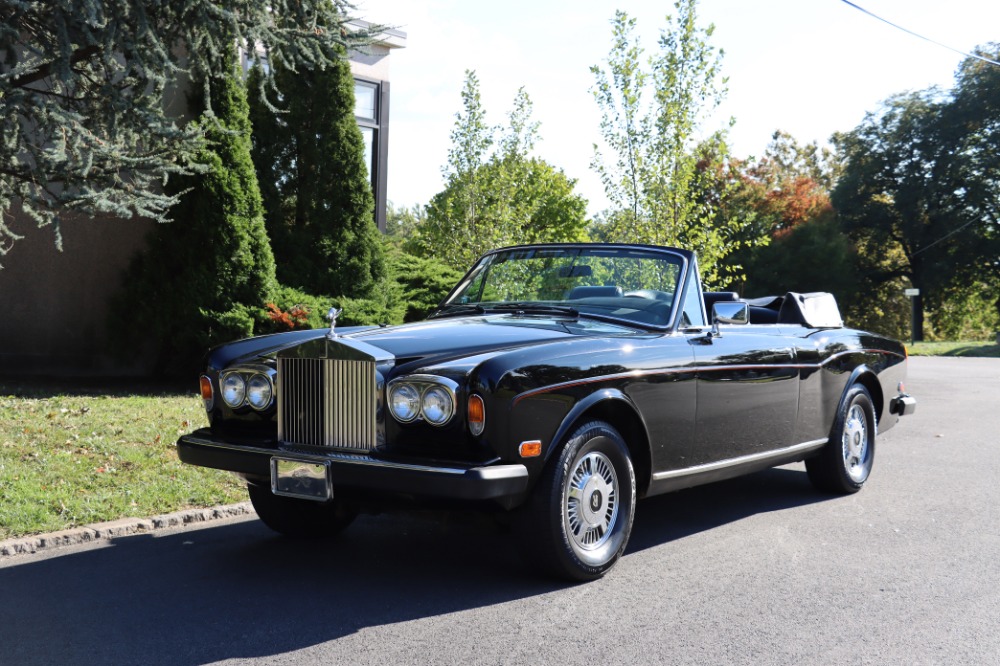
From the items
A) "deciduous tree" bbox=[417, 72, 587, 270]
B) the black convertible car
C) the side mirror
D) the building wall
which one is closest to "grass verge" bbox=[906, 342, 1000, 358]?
"deciduous tree" bbox=[417, 72, 587, 270]

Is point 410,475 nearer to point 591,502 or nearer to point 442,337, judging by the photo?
point 442,337

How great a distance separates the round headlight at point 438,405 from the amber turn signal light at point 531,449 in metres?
0.35

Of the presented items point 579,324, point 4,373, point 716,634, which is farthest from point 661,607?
point 4,373

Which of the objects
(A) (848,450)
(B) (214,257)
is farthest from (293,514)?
(B) (214,257)

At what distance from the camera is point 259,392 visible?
496 cm

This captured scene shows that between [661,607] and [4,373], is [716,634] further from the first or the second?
[4,373]

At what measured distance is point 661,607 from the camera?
4.47 meters

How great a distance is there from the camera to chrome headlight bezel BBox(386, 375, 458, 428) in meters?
4.36

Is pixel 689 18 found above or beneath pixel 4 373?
above

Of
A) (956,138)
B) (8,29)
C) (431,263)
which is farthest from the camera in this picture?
(956,138)

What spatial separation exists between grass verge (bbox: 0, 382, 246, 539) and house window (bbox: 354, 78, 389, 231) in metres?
7.91

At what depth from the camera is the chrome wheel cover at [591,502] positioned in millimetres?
4754

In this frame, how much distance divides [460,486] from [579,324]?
5.62 ft

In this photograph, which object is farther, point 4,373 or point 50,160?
point 4,373
